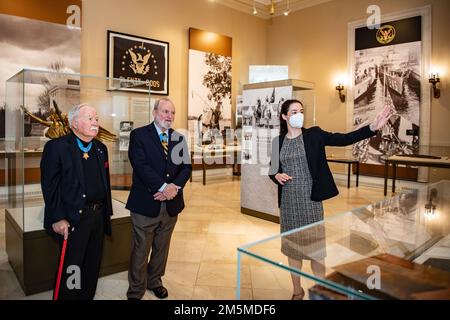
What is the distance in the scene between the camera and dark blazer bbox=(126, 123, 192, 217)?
2754 mm

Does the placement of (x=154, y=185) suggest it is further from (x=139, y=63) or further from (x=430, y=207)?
(x=139, y=63)

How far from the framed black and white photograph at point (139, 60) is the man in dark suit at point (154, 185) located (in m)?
5.92

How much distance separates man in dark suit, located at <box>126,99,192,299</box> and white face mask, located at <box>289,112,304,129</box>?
35.7 inches

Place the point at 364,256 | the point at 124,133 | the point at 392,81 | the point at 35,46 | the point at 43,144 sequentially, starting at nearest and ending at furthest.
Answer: the point at 364,256, the point at 43,144, the point at 124,133, the point at 35,46, the point at 392,81

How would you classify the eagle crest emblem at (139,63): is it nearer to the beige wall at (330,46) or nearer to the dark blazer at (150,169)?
the beige wall at (330,46)

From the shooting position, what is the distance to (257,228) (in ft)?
17.4

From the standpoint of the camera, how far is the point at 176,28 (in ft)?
30.9

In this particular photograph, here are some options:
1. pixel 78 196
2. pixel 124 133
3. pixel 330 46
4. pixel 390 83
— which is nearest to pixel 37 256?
pixel 78 196

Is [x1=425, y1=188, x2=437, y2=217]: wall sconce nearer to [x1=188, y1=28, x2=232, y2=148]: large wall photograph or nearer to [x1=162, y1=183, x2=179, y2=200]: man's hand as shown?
[x1=162, y1=183, x2=179, y2=200]: man's hand

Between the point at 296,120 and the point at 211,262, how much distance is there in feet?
6.56

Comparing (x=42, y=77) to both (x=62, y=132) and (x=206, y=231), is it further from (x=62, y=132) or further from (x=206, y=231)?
(x=206, y=231)

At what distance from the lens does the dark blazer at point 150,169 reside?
275cm

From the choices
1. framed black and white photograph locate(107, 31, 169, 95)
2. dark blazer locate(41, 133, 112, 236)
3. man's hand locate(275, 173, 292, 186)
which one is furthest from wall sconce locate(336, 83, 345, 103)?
dark blazer locate(41, 133, 112, 236)

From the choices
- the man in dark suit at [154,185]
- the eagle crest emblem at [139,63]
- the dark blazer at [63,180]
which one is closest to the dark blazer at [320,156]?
the man in dark suit at [154,185]
